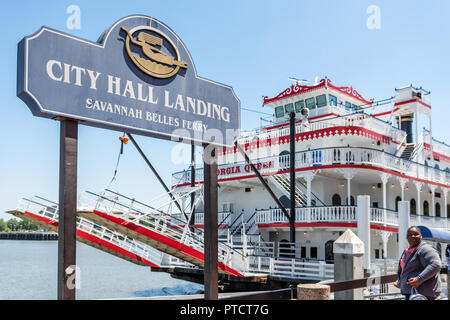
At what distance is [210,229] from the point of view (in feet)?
22.1

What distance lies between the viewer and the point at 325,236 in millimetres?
20844

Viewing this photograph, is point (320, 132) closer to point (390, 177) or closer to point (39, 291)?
point (390, 177)

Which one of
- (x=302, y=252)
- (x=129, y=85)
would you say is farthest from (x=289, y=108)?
(x=129, y=85)

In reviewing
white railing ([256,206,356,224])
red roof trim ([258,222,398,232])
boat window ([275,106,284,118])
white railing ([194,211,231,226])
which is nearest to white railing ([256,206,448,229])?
white railing ([256,206,356,224])

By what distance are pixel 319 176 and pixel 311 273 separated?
225 inches

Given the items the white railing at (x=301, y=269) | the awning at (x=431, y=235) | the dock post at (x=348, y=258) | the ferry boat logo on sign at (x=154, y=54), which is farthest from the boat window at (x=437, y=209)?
the ferry boat logo on sign at (x=154, y=54)

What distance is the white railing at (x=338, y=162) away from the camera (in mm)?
20328

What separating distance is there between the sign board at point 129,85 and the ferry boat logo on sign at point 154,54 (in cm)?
1

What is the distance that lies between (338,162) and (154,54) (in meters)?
15.2

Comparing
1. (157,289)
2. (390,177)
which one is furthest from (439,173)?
(157,289)

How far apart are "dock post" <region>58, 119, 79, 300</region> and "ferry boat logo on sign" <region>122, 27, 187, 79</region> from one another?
1401 mm

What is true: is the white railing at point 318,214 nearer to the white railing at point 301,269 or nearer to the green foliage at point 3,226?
the white railing at point 301,269

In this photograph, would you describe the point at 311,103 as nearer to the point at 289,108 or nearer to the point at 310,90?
the point at 310,90

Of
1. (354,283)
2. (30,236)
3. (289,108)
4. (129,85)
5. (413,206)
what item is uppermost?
(289,108)
